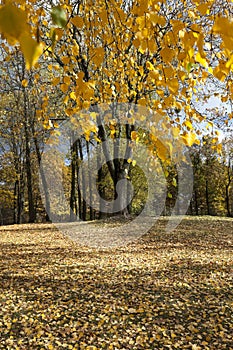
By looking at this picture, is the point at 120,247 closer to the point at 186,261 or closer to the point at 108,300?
the point at 186,261

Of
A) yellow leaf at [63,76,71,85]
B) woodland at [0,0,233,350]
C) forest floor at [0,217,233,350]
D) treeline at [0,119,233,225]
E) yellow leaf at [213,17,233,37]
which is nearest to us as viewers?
yellow leaf at [213,17,233,37]

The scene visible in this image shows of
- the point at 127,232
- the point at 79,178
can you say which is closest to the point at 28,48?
the point at 127,232

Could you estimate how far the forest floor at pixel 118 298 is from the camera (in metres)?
3.13

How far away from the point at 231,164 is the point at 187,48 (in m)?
24.3

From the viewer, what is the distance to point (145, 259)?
19.8 feet

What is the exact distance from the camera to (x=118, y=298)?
4.07 m

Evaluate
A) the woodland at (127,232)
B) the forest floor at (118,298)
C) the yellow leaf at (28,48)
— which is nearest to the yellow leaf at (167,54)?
the woodland at (127,232)

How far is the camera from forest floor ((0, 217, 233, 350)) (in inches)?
123

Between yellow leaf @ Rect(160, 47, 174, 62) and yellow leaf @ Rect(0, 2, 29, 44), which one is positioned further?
yellow leaf @ Rect(160, 47, 174, 62)

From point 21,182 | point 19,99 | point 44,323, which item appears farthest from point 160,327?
point 21,182

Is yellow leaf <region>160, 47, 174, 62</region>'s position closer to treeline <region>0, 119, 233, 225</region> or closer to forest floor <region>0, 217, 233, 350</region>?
forest floor <region>0, 217, 233, 350</region>

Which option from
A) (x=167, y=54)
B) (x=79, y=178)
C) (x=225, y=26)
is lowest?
(x=225, y=26)

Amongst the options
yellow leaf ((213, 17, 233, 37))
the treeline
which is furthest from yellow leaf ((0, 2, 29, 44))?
the treeline

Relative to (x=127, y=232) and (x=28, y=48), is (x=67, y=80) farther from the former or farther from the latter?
(x=127, y=232)
